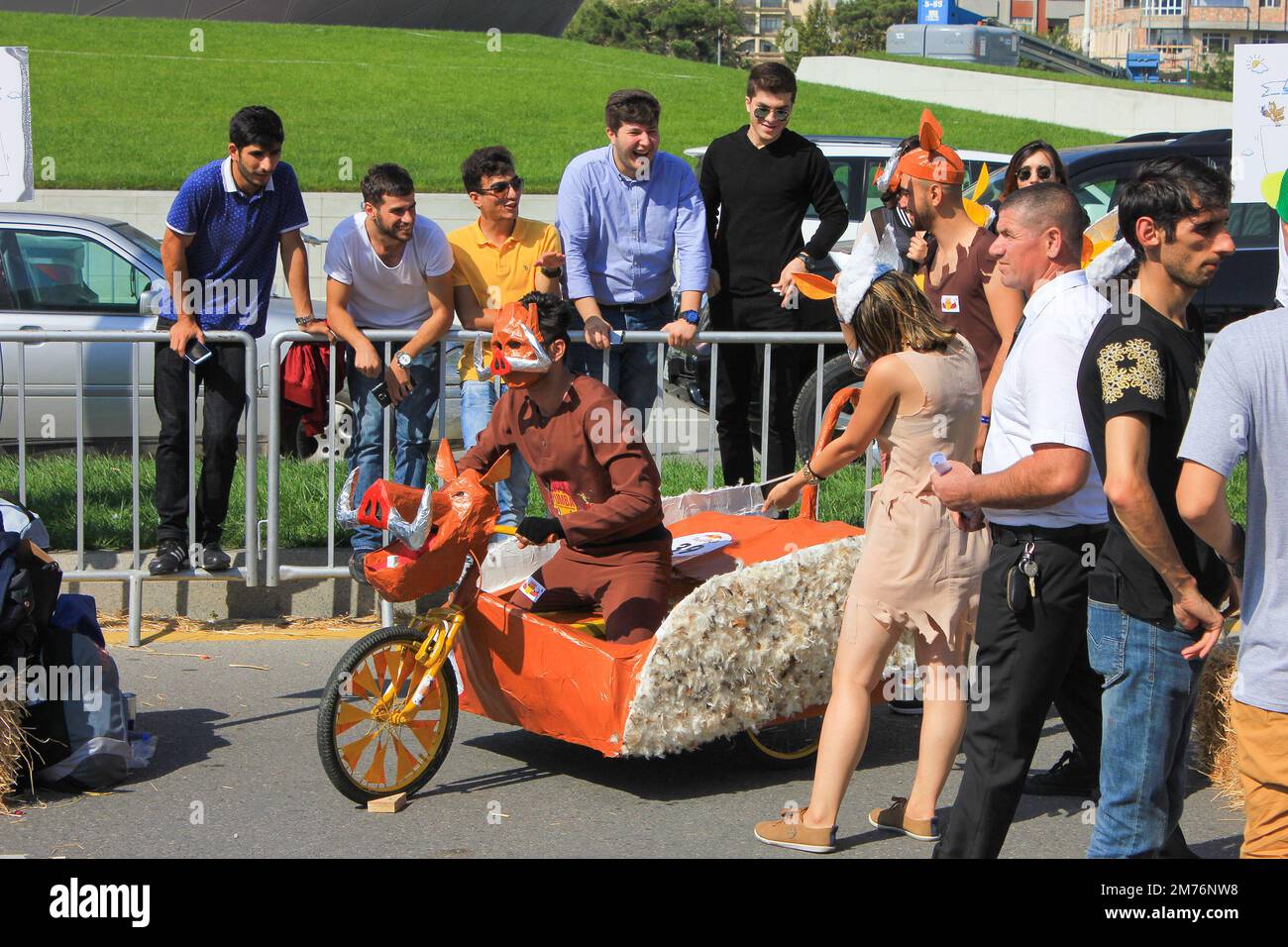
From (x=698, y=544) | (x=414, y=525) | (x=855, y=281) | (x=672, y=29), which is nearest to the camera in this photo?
(x=855, y=281)

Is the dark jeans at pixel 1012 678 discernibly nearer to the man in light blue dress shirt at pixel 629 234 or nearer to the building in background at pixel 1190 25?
the man in light blue dress shirt at pixel 629 234

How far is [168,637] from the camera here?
7.23m

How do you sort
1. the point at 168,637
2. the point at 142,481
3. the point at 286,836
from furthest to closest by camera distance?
the point at 142,481, the point at 168,637, the point at 286,836

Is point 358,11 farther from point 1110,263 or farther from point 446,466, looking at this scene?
point 1110,263

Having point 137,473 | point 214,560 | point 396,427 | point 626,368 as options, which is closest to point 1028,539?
point 626,368

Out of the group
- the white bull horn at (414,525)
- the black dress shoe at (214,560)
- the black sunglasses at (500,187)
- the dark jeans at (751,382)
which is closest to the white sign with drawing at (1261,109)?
the dark jeans at (751,382)

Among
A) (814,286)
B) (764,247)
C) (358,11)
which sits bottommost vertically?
(814,286)

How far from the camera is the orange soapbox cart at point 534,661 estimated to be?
5109 mm

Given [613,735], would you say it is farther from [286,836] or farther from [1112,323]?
[1112,323]

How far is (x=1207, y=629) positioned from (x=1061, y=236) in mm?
1306

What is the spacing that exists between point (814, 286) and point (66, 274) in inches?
255

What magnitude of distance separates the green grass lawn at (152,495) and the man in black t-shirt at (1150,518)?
4.65 m

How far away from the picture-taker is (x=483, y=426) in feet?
24.5

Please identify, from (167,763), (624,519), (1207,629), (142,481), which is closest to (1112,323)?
(1207,629)
